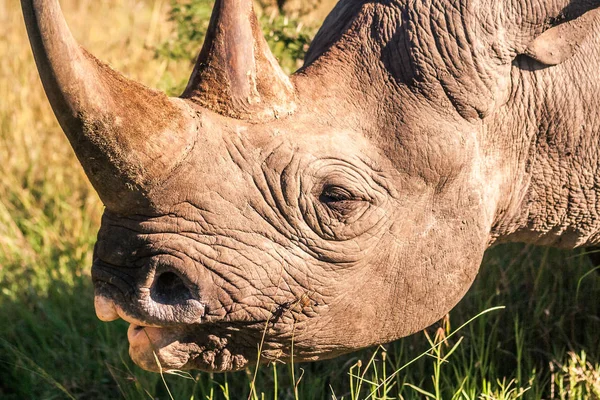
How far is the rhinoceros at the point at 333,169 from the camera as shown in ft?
9.97

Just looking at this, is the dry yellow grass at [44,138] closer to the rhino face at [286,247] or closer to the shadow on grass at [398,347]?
the shadow on grass at [398,347]

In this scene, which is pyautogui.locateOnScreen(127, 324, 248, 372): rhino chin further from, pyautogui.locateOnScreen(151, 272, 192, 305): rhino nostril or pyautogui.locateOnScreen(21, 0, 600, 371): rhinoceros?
pyautogui.locateOnScreen(151, 272, 192, 305): rhino nostril

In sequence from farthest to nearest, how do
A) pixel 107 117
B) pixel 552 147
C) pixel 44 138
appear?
pixel 44 138, pixel 552 147, pixel 107 117

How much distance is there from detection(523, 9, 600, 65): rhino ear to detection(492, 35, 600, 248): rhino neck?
0.05 m

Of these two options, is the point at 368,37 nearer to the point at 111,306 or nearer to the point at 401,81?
the point at 401,81

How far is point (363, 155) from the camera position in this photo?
10.6 ft

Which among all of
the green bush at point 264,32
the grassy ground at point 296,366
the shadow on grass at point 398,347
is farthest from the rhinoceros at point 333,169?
the green bush at point 264,32

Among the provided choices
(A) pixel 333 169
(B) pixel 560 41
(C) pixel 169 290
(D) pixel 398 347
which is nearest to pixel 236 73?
(A) pixel 333 169

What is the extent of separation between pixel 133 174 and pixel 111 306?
509 millimetres

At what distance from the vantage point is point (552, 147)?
3.52 metres

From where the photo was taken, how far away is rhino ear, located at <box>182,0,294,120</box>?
3137 mm

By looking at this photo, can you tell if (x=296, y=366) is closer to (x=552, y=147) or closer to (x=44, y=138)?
(x=552, y=147)

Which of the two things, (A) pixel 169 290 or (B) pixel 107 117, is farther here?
(A) pixel 169 290

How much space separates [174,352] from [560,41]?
184cm
